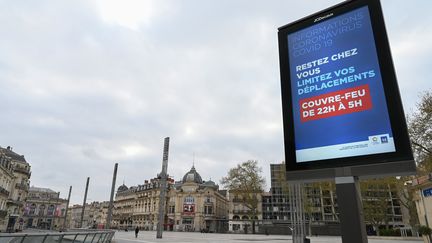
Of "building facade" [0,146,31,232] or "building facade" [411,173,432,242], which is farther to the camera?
"building facade" [0,146,31,232]

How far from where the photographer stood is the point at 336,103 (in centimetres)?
736

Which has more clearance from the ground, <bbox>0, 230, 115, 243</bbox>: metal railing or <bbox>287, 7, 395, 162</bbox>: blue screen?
<bbox>287, 7, 395, 162</bbox>: blue screen

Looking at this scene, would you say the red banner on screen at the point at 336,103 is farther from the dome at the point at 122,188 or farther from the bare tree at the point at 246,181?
the dome at the point at 122,188

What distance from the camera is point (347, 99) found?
23.6 ft

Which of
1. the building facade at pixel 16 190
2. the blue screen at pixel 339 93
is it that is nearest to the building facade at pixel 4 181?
the building facade at pixel 16 190

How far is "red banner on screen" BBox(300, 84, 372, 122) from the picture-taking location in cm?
704

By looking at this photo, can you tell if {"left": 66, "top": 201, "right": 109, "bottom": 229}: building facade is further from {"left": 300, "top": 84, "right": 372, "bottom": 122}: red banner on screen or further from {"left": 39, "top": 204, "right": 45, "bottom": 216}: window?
{"left": 300, "top": 84, "right": 372, "bottom": 122}: red banner on screen

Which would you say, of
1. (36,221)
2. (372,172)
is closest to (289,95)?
(372,172)

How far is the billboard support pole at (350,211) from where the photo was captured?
6.29 metres

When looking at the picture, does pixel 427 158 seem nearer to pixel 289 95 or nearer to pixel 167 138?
pixel 289 95

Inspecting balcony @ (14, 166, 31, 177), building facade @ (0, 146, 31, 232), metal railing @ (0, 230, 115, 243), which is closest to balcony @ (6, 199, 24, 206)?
building facade @ (0, 146, 31, 232)

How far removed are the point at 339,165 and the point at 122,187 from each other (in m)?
143

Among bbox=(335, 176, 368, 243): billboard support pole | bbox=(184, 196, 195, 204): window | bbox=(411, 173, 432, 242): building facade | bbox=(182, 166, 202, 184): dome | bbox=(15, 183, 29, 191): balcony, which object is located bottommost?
bbox=(335, 176, 368, 243): billboard support pole

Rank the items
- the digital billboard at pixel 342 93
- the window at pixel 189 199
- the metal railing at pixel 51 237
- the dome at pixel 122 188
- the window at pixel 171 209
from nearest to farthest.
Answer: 1. the digital billboard at pixel 342 93
2. the metal railing at pixel 51 237
3. the window at pixel 189 199
4. the window at pixel 171 209
5. the dome at pixel 122 188
